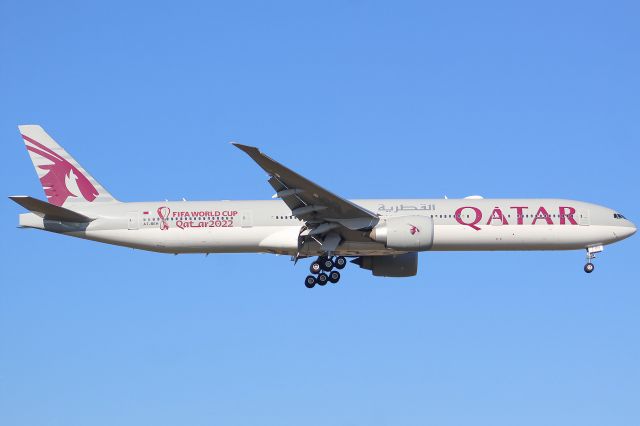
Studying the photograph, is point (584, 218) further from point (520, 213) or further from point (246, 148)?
point (246, 148)

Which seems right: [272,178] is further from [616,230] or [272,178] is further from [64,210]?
[616,230]

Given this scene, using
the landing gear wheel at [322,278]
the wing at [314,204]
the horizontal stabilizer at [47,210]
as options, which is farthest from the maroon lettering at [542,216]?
the horizontal stabilizer at [47,210]

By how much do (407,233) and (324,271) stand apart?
5.35 meters

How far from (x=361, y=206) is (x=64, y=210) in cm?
1377

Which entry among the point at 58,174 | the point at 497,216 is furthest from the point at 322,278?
the point at 58,174

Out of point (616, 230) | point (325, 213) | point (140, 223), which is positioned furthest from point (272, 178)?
point (616, 230)

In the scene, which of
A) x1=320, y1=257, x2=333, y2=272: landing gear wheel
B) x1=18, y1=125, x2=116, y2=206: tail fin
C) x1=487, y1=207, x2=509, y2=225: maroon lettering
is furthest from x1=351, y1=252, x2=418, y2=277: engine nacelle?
x1=18, y1=125, x2=116, y2=206: tail fin

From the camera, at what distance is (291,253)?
5325 cm

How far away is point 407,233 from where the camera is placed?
50.2 m

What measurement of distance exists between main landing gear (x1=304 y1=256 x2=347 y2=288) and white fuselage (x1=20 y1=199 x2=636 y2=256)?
1.73ft

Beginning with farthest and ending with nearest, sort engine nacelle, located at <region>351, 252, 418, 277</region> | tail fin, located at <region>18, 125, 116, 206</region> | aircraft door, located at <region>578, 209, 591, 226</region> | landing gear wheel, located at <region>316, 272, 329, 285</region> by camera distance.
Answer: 1. engine nacelle, located at <region>351, 252, 418, 277</region>
2. tail fin, located at <region>18, 125, 116, 206</region>
3. landing gear wheel, located at <region>316, 272, 329, 285</region>
4. aircraft door, located at <region>578, 209, 591, 226</region>

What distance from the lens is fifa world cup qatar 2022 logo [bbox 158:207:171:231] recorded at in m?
52.9

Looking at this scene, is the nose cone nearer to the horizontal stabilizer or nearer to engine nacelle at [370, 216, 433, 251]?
engine nacelle at [370, 216, 433, 251]

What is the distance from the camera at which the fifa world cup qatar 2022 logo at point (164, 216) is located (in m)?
52.9
